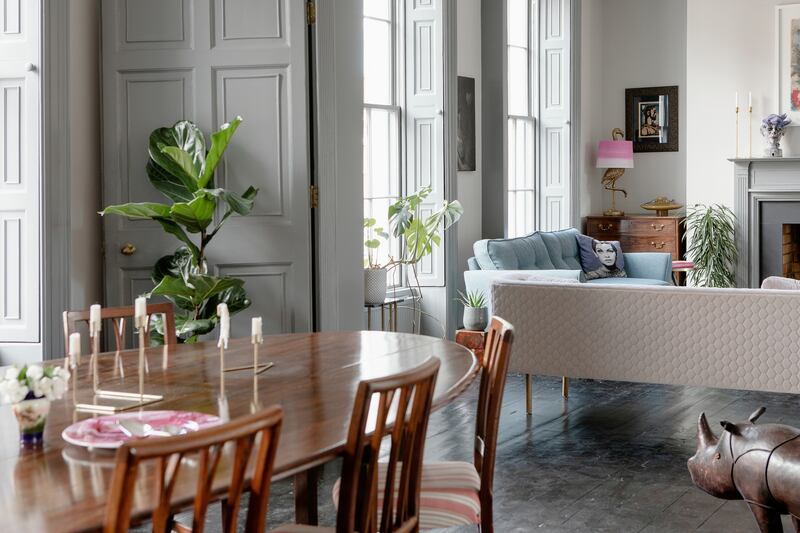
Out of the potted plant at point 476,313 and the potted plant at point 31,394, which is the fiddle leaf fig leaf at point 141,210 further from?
the potted plant at point 476,313

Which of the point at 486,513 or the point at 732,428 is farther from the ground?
the point at 732,428

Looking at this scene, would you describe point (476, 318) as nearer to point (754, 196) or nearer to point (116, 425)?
point (754, 196)

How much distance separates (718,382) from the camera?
491 centimetres

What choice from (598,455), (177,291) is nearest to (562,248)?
(598,455)

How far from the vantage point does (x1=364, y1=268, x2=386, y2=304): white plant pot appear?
6.64 m

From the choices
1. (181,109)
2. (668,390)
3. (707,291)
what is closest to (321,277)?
(181,109)

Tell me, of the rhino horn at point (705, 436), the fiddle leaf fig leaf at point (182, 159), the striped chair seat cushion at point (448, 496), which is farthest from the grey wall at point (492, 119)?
the striped chair seat cushion at point (448, 496)

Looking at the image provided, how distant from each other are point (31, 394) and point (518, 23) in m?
8.02

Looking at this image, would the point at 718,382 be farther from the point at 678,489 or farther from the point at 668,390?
the point at 668,390

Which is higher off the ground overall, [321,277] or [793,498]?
[321,277]

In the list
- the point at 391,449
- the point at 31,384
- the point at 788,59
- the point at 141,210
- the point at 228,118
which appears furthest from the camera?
the point at 788,59

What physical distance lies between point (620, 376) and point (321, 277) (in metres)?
1.60

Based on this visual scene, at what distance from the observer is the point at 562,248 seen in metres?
8.59

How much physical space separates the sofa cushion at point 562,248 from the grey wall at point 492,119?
41 cm
